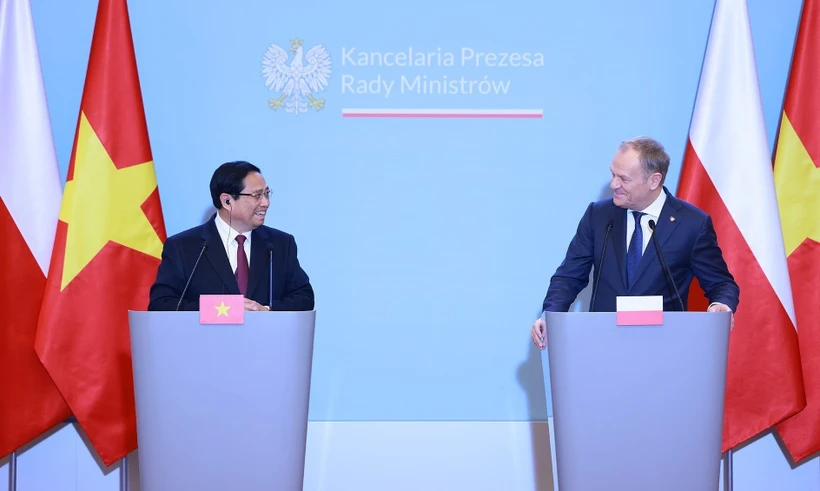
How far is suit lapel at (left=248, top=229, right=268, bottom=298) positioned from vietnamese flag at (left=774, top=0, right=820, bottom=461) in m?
2.20

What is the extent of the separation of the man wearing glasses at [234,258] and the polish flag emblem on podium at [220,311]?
1.65ft

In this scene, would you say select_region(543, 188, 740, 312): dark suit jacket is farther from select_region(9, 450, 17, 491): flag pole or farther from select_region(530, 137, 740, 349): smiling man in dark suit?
select_region(9, 450, 17, 491): flag pole

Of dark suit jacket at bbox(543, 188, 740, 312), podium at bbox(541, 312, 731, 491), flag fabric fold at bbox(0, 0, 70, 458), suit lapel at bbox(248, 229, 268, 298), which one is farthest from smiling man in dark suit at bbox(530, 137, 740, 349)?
flag fabric fold at bbox(0, 0, 70, 458)

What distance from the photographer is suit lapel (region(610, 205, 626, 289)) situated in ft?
10.6

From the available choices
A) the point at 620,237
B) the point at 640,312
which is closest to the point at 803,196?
the point at 620,237

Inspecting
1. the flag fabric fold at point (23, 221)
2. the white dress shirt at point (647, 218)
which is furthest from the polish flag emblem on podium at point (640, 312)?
the flag fabric fold at point (23, 221)

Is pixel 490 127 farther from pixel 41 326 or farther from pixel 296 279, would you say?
pixel 41 326

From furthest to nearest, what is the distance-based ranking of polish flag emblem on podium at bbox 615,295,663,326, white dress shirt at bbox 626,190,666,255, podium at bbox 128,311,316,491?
white dress shirt at bbox 626,190,666,255
podium at bbox 128,311,316,491
polish flag emblem on podium at bbox 615,295,663,326

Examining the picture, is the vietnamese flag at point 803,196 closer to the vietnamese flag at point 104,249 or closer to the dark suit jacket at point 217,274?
the dark suit jacket at point 217,274

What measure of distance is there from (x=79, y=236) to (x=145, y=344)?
3.55 feet

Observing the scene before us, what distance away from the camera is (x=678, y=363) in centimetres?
270

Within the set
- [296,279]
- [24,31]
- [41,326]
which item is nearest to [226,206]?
[296,279]

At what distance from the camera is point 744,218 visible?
3.74 metres

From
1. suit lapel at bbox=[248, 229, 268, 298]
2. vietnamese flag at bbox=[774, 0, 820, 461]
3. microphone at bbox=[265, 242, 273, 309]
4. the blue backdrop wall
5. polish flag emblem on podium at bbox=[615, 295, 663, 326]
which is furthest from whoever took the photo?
the blue backdrop wall
